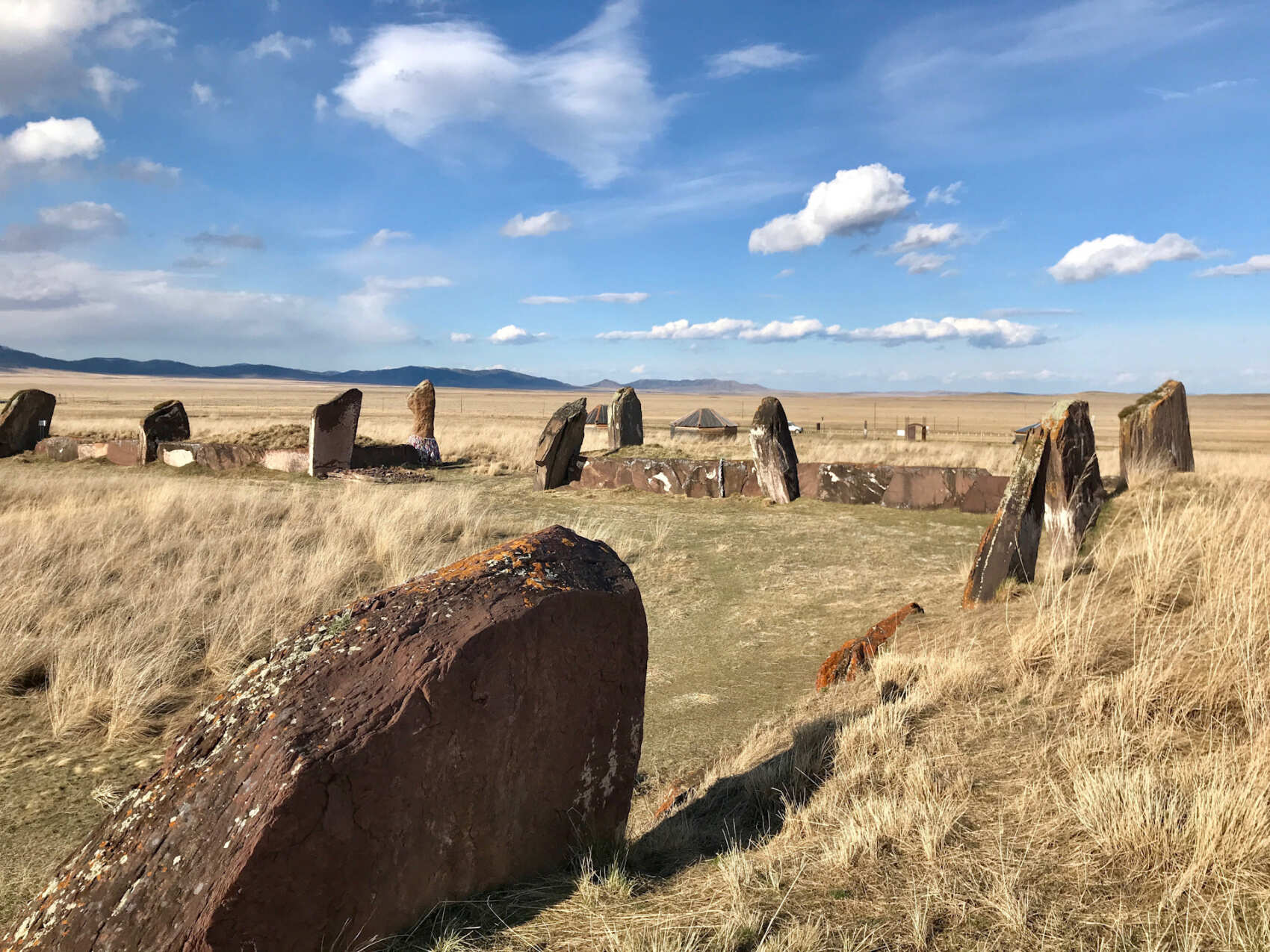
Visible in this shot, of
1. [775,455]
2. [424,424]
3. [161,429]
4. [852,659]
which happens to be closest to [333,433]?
[424,424]

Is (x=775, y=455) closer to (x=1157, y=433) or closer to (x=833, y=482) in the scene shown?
(x=833, y=482)

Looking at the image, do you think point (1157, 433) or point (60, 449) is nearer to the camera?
point (1157, 433)

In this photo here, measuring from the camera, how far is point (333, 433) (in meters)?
14.2

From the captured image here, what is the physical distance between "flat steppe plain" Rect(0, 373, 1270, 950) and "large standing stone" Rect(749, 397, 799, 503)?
628mm

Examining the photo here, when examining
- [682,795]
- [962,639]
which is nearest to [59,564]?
[682,795]

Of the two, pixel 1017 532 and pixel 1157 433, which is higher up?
pixel 1157 433

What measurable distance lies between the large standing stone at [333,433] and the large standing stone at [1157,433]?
10.9 m

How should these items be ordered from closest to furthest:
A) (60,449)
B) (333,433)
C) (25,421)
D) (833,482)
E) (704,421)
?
(833,482) → (333,433) → (60,449) → (25,421) → (704,421)

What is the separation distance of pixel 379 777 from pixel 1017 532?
5256mm

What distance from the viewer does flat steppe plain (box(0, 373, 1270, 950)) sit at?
2.29 metres

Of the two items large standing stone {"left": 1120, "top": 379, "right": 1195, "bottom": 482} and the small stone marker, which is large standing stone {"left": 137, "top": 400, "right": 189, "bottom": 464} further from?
large standing stone {"left": 1120, "top": 379, "right": 1195, "bottom": 482}

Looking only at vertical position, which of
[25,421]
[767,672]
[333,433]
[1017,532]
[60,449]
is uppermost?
[25,421]

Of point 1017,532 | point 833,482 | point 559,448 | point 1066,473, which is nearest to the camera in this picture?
point 1017,532

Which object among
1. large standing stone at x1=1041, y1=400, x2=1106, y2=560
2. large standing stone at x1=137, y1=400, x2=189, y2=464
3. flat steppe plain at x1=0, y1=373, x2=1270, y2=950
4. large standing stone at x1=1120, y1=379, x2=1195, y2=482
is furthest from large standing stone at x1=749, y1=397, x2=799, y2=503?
large standing stone at x1=137, y1=400, x2=189, y2=464
